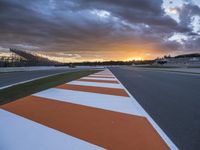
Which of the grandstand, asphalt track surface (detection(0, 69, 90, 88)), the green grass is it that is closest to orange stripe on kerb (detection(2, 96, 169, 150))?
the green grass

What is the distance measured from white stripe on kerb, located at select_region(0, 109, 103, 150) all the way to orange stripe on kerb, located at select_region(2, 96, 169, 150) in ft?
0.66

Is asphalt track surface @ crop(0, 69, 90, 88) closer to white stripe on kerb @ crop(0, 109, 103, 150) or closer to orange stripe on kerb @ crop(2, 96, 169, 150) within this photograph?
orange stripe on kerb @ crop(2, 96, 169, 150)

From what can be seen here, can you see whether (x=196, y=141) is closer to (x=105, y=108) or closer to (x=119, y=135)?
(x=119, y=135)

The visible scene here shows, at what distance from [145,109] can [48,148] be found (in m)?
3.66

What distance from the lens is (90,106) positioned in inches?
296

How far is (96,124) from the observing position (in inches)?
217

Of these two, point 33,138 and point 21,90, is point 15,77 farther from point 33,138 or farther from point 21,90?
point 33,138

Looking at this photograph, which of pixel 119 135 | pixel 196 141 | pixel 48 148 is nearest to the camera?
pixel 48 148

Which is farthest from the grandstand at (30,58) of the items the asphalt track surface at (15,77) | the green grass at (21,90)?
the green grass at (21,90)

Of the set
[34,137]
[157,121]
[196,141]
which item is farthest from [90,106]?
[196,141]

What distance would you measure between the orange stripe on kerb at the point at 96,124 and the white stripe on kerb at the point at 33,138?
0.66 ft

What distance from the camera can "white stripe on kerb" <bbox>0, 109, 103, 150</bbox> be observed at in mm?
4199

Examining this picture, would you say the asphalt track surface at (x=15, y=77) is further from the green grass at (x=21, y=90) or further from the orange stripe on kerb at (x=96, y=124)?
the orange stripe on kerb at (x=96, y=124)

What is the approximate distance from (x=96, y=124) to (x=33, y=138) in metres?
1.46
